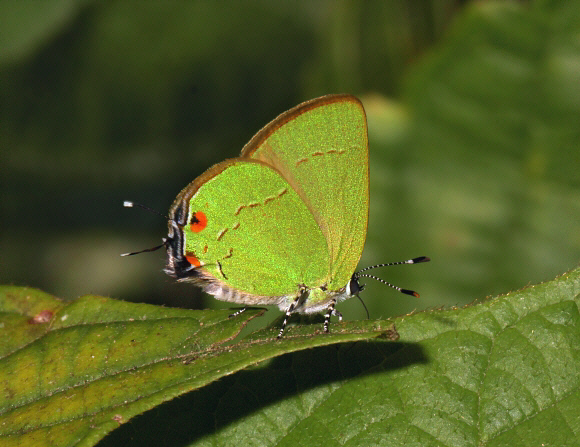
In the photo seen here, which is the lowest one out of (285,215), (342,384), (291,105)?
(342,384)

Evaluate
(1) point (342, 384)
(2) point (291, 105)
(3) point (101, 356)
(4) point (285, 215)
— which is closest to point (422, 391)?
(1) point (342, 384)

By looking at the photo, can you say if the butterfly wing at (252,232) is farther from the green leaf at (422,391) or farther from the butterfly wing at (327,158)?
the green leaf at (422,391)

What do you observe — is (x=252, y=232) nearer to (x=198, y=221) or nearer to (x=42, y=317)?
(x=198, y=221)

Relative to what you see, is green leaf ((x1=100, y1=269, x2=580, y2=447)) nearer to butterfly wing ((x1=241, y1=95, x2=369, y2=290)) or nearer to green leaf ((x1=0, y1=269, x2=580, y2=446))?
green leaf ((x1=0, y1=269, x2=580, y2=446))

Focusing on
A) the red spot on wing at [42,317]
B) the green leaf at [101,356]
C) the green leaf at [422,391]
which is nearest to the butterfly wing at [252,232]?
the green leaf at [101,356]

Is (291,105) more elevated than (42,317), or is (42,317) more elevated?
(291,105)

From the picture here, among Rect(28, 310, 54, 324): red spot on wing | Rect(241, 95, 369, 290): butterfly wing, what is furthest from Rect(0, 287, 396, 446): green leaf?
Rect(241, 95, 369, 290): butterfly wing
